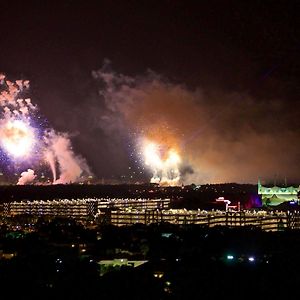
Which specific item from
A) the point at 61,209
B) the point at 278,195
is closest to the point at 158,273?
the point at 61,209

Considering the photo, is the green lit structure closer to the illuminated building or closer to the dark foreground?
the illuminated building

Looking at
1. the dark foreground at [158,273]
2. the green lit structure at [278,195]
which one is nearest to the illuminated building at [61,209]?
the green lit structure at [278,195]

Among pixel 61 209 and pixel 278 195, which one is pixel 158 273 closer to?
pixel 61 209

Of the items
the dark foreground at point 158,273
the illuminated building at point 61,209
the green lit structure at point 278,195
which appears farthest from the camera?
the green lit structure at point 278,195

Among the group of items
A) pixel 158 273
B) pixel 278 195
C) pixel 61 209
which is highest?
pixel 278 195

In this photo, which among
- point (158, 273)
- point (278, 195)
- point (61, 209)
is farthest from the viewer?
point (278, 195)

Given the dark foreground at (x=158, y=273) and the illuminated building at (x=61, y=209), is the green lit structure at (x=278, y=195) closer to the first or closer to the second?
the illuminated building at (x=61, y=209)

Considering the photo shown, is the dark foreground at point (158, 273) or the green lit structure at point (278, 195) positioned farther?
the green lit structure at point (278, 195)

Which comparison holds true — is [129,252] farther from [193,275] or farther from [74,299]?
[74,299]
